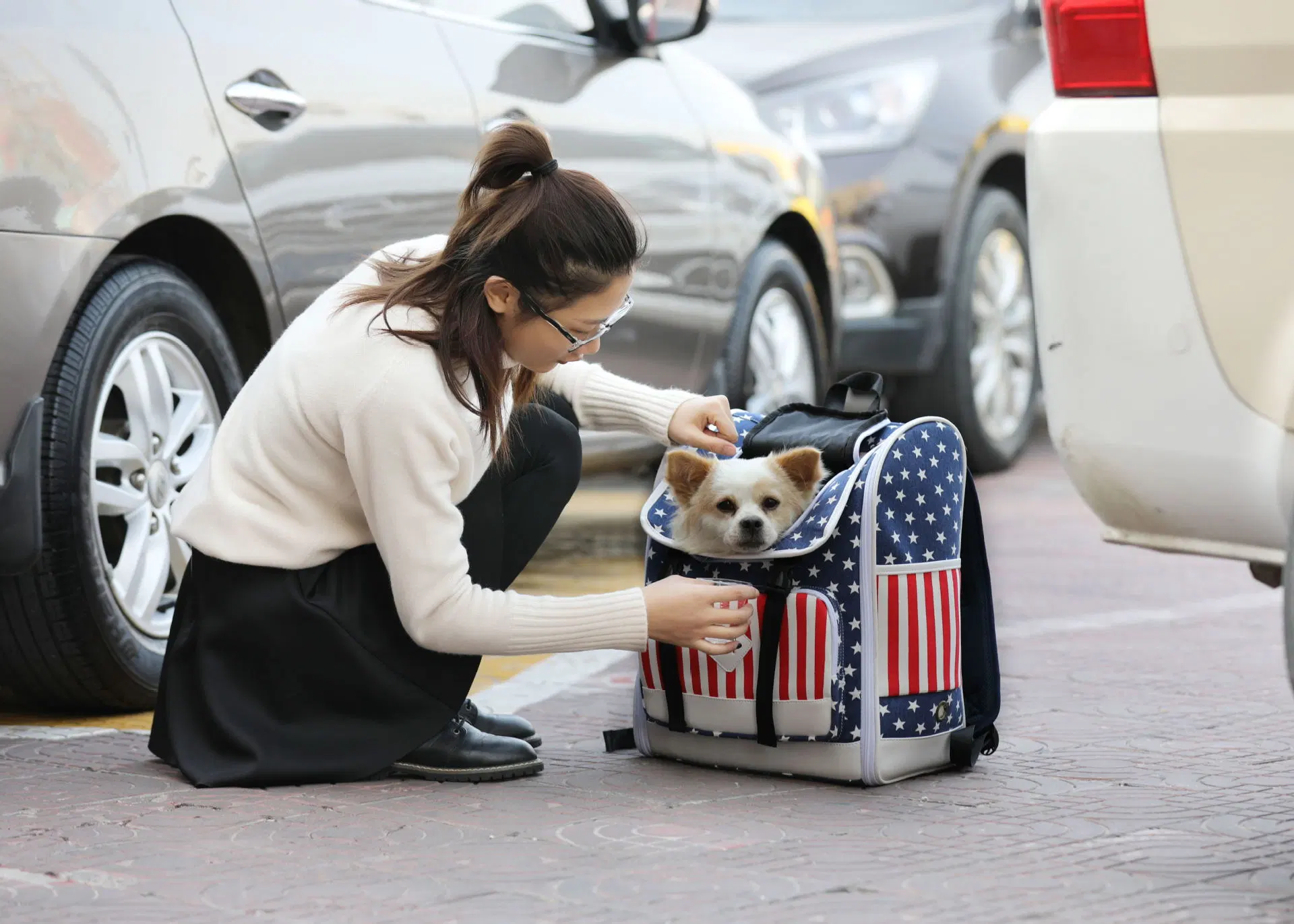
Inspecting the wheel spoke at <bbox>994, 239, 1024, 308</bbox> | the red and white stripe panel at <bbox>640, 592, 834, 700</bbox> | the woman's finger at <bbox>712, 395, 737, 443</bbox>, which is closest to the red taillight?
the woman's finger at <bbox>712, 395, 737, 443</bbox>

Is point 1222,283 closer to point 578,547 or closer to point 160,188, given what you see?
point 160,188

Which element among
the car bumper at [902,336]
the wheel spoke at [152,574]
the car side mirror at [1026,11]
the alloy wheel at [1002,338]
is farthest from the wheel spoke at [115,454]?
the car side mirror at [1026,11]

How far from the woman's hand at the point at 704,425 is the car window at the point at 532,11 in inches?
58.3

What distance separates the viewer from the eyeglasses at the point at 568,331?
2949 mm

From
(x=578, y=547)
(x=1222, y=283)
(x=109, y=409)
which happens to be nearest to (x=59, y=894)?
(x=109, y=409)

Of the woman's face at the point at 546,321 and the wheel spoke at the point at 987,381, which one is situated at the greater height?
the woman's face at the point at 546,321

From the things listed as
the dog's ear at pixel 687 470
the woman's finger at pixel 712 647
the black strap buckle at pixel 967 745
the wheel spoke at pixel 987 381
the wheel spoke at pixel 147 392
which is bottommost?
the wheel spoke at pixel 987 381

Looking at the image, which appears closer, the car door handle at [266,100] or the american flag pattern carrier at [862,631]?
the american flag pattern carrier at [862,631]

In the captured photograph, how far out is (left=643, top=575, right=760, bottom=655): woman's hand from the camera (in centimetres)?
301

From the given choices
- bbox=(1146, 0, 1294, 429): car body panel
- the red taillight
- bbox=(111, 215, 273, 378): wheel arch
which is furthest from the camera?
bbox=(111, 215, 273, 378): wheel arch

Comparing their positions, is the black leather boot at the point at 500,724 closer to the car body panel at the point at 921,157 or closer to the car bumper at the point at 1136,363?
the car bumper at the point at 1136,363

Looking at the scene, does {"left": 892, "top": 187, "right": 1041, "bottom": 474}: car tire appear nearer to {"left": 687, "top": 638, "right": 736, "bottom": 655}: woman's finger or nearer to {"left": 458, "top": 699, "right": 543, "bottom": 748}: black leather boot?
{"left": 458, "top": 699, "right": 543, "bottom": 748}: black leather boot

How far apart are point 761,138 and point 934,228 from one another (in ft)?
5.52

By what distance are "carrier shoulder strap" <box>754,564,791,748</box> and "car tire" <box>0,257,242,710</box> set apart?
122 cm
